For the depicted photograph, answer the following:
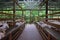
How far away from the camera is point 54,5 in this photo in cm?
1184

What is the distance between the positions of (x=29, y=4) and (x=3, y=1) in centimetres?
758

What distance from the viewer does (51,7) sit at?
40.5 feet

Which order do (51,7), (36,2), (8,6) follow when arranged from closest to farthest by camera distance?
1. (51,7)
2. (8,6)
3. (36,2)

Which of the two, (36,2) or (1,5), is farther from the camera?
(36,2)

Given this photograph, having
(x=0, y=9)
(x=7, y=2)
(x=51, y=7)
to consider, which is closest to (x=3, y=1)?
(x=7, y=2)

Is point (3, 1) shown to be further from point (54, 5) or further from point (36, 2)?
point (36, 2)

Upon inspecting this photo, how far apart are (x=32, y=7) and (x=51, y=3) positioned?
9.37m

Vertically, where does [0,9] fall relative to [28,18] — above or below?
above

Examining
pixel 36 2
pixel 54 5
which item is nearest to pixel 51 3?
pixel 54 5

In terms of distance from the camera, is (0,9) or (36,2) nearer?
(0,9)

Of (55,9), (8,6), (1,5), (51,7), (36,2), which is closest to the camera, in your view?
(55,9)

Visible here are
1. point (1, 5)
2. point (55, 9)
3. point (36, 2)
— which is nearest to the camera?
point (55, 9)

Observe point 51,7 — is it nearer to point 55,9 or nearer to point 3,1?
point 55,9

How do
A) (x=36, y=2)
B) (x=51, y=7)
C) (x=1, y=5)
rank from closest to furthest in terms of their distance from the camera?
(x=51, y=7) → (x=1, y=5) → (x=36, y=2)
